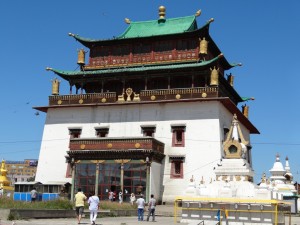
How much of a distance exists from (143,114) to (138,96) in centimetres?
223

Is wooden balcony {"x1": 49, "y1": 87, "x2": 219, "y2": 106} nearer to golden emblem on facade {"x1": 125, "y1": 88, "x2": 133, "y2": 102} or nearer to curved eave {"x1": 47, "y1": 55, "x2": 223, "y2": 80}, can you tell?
golden emblem on facade {"x1": 125, "y1": 88, "x2": 133, "y2": 102}

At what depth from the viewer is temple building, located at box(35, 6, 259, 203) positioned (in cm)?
3681

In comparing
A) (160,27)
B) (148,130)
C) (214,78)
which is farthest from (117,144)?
(160,27)

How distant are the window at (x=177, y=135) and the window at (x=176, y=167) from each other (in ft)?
4.10

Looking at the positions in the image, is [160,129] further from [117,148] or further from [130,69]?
[130,69]

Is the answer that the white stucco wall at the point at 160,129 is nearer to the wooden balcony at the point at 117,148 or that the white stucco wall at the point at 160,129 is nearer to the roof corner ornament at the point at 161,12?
the wooden balcony at the point at 117,148

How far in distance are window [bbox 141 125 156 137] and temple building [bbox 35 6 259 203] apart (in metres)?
0.09

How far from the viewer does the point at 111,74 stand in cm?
4331

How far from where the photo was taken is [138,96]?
42.3 m

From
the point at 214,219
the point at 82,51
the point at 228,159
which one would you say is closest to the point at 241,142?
the point at 228,159

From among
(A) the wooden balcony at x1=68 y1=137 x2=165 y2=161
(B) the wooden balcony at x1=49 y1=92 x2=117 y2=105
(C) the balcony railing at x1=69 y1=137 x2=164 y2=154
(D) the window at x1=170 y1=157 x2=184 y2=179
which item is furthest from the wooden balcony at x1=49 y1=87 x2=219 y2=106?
(D) the window at x1=170 y1=157 x2=184 y2=179

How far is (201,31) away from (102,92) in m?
10.8

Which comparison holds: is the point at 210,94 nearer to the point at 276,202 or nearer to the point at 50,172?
the point at 50,172

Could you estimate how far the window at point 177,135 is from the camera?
39.3 meters
